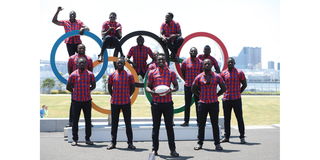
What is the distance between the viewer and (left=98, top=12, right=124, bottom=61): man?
9242 millimetres

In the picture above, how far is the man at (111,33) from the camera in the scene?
30.3 ft

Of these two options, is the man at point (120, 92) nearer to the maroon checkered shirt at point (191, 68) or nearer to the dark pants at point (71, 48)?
Answer: the maroon checkered shirt at point (191, 68)

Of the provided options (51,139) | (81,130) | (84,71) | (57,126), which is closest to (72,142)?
(81,130)

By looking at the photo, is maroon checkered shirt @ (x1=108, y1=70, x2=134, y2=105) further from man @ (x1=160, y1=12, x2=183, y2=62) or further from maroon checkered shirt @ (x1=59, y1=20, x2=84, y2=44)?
maroon checkered shirt @ (x1=59, y1=20, x2=84, y2=44)

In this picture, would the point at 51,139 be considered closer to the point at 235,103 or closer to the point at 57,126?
the point at 57,126

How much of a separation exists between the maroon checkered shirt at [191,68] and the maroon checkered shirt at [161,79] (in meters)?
1.86

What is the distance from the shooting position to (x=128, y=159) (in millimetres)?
6719

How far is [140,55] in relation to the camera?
9.49 m

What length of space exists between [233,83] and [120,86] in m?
2.69

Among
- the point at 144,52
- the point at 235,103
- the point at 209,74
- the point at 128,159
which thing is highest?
the point at 144,52

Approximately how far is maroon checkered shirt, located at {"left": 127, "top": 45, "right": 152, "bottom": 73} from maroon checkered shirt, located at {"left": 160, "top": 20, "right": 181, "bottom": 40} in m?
0.66

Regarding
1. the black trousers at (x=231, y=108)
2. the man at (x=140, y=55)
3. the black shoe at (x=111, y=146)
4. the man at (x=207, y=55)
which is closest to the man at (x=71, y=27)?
the man at (x=140, y=55)

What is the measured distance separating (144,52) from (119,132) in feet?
7.38

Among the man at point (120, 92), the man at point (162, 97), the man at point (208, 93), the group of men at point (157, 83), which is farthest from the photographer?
the man at point (120, 92)
